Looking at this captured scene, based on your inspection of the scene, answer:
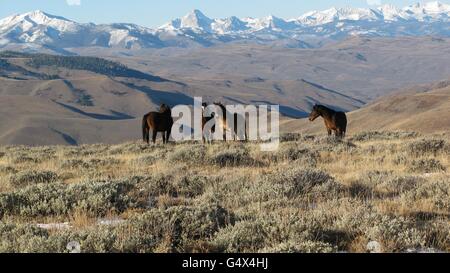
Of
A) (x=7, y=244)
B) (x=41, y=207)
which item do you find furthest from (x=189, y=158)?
(x=7, y=244)

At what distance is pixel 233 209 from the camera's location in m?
8.05

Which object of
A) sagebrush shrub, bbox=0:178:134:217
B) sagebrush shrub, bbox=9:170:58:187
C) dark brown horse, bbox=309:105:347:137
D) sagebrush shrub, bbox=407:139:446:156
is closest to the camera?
sagebrush shrub, bbox=0:178:134:217

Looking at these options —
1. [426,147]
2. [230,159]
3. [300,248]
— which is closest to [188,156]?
[230,159]

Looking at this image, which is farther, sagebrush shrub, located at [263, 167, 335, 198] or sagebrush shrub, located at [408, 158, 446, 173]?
sagebrush shrub, located at [408, 158, 446, 173]

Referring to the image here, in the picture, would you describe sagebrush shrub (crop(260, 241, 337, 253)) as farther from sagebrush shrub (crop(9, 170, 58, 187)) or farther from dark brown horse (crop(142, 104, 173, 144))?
dark brown horse (crop(142, 104, 173, 144))

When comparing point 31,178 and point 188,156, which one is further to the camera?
point 188,156

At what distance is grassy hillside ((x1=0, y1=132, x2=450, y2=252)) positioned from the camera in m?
5.97

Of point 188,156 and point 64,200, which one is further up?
point 64,200

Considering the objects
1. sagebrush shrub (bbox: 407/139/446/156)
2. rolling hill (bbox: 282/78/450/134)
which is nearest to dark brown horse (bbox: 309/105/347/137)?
sagebrush shrub (bbox: 407/139/446/156)

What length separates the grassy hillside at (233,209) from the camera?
5.97m

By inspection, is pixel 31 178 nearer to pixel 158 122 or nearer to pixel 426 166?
pixel 426 166

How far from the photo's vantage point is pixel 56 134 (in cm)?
18838

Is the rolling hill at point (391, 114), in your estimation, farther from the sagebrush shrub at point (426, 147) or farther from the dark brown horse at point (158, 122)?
the sagebrush shrub at point (426, 147)
